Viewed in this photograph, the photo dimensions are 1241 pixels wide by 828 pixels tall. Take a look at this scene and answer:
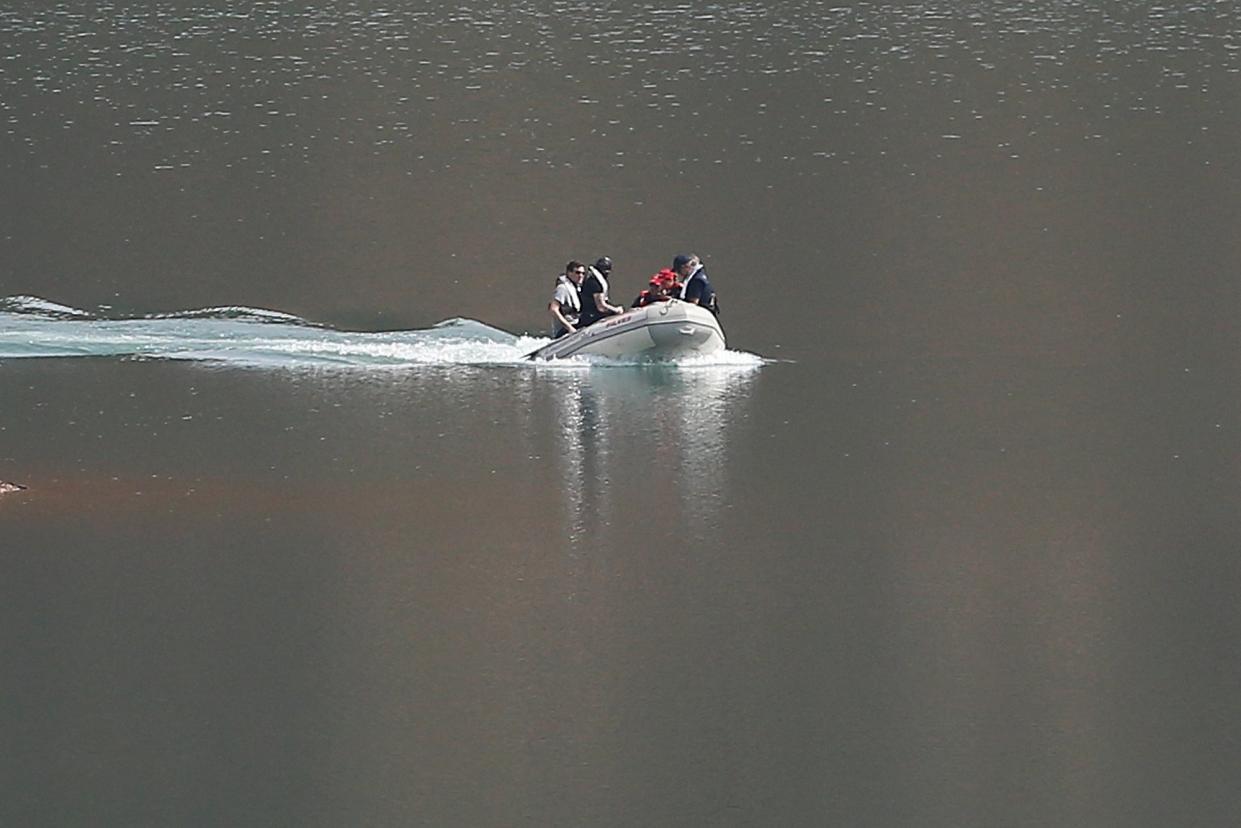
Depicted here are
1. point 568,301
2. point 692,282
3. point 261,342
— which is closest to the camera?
point 692,282

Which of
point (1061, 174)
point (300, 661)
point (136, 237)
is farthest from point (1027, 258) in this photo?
point (300, 661)

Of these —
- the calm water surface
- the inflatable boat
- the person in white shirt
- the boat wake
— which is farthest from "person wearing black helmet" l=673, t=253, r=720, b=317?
the person in white shirt

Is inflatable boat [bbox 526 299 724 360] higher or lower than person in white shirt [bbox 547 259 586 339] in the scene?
lower

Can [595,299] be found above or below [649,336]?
above

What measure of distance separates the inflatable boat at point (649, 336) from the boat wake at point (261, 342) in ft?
0.40

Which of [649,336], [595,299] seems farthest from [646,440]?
[595,299]

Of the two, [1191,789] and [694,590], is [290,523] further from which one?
[1191,789]

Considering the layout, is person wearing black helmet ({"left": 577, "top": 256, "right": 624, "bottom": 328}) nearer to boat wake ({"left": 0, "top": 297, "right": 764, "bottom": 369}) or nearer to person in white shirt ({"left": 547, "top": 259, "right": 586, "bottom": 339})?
person in white shirt ({"left": 547, "top": 259, "right": 586, "bottom": 339})

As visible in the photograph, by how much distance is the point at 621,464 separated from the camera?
63.7ft

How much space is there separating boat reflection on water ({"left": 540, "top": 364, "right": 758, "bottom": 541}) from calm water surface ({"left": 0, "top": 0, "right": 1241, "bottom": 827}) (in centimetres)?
8

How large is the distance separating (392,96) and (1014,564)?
25.6 metres

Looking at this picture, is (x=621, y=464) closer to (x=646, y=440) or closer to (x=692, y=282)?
(x=646, y=440)

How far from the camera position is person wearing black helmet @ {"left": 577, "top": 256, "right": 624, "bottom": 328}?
2420 centimetres

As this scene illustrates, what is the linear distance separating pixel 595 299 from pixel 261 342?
138 inches
